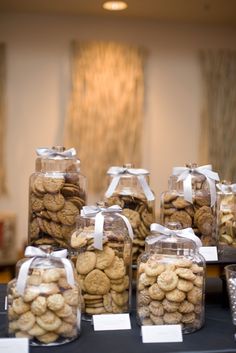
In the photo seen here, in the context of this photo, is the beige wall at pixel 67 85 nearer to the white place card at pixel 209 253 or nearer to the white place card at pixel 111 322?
the white place card at pixel 209 253

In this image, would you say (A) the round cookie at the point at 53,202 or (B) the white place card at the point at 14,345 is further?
(A) the round cookie at the point at 53,202

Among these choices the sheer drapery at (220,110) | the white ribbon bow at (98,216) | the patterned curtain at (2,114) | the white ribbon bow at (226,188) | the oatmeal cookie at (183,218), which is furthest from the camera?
the sheer drapery at (220,110)

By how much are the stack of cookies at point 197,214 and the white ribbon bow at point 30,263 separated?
0.47 metres

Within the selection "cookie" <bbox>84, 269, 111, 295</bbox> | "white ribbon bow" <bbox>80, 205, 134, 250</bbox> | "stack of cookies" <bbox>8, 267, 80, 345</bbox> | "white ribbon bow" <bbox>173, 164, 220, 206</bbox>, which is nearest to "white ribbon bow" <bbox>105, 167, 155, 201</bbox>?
"white ribbon bow" <bbox>173, 164, 220, 206</bbox>

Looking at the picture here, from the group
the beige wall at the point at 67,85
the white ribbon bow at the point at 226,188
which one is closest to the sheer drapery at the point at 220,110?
the beige wall at the point at 67,85

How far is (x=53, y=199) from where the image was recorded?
1550mm

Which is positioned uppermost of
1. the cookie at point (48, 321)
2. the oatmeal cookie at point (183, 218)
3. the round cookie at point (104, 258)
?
the oatmeal cookie at point (183, 218)

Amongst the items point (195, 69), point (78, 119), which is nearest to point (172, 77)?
point (195, 69)

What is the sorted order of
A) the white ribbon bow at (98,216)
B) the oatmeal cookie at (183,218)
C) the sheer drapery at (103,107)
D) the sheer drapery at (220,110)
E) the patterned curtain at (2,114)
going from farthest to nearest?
the sheer drapery at (220,110) → the sheer drapery at (103,107) → the patterned curtain at (2,114) → the oatmeal cookie at (183,218) → the white ribbon bow at (98,216)

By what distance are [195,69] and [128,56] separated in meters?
0.60

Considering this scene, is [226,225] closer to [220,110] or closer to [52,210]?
[52,210]

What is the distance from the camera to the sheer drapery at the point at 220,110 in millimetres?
4410

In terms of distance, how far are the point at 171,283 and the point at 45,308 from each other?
0.31 metres

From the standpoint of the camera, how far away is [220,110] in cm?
443
